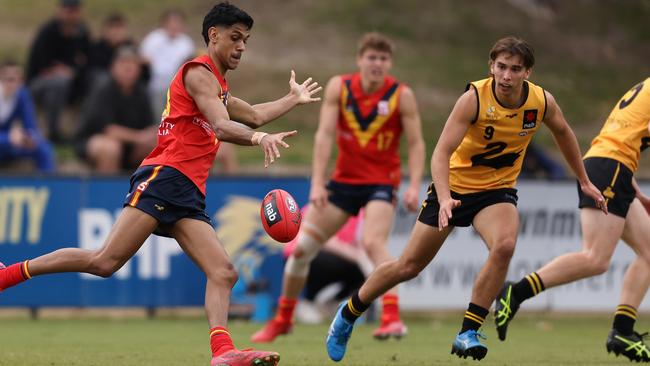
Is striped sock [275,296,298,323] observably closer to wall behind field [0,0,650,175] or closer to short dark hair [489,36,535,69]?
short dark hair [489,36,535,69]

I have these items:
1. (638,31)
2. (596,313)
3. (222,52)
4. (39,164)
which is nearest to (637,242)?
(222,52)

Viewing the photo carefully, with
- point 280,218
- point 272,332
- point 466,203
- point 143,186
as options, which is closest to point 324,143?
point 272,332

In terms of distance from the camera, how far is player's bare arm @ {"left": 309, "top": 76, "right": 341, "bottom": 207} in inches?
428

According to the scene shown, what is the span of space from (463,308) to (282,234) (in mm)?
6784

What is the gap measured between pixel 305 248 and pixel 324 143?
3.22 feet

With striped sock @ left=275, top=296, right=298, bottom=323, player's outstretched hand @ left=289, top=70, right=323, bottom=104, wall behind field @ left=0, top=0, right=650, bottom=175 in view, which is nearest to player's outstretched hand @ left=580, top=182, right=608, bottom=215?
player's outstretched hand @ left=289, top=70, right=323, bottom=104

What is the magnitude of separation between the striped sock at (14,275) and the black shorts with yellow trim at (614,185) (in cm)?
429

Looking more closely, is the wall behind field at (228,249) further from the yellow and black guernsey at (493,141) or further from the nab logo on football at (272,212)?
the nab logo on football at (272,212)

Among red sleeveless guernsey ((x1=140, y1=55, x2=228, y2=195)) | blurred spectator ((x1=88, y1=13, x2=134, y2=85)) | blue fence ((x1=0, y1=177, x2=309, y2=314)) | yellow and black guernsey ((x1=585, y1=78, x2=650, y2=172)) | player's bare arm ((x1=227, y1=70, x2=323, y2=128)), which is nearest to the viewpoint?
red sleeveless guernsey ((x1=140, y1=55, x2=228, y2=195))

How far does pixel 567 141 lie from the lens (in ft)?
27.6

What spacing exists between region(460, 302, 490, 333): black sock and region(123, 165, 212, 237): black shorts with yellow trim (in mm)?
1956

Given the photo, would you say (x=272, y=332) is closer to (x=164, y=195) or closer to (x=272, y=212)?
(x=272, y=212)

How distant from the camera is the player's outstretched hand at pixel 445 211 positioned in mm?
7789

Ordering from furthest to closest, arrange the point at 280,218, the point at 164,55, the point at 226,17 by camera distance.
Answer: the point at 164,55 < the point at 280,218 < the point at 226,17
